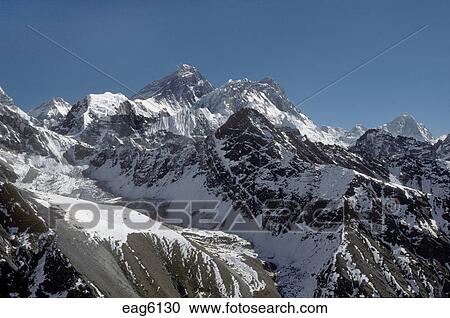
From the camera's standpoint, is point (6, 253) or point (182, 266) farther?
point (182, 266)

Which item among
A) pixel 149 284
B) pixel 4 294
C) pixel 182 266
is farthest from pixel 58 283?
pixel 182 266

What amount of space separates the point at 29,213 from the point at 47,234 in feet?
53.1

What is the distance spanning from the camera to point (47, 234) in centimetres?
17275

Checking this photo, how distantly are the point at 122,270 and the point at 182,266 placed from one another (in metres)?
28.9
